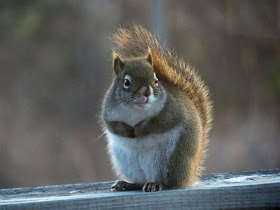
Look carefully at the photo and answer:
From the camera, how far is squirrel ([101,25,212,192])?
84.0 inches

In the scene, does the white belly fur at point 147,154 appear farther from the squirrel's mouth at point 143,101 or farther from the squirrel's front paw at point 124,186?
the squirrel's mouth at point 143,101

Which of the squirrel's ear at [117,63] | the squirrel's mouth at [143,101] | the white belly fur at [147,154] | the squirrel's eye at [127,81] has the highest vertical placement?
the squirrel's ear at [117,63]

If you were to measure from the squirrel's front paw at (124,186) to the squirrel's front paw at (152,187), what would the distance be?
128 mm

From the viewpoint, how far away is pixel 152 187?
2.05 m

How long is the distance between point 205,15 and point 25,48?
2568 mm

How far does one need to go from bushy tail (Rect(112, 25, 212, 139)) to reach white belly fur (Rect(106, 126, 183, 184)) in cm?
35

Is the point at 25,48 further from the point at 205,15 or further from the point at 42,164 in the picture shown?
the point at 205,15

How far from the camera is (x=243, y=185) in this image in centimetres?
191

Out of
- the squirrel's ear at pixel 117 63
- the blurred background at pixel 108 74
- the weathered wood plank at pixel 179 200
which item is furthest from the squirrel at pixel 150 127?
the blurred background at pixel 108 74

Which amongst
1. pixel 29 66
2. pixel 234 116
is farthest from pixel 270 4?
pixel 29 66

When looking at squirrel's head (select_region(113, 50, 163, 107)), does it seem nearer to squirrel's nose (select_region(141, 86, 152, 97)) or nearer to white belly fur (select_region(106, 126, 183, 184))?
squirrel's nose (select_region(141, 86, 152, 97))

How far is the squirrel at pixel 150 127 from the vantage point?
213cm

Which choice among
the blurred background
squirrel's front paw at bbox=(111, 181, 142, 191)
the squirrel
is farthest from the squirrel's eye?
the blurred background

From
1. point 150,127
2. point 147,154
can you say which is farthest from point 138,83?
point 147,154
